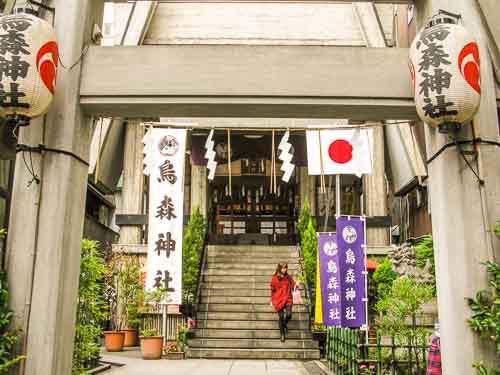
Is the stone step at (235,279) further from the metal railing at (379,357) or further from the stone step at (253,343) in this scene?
the metal railing at (379,357)

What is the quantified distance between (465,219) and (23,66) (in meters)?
4.90

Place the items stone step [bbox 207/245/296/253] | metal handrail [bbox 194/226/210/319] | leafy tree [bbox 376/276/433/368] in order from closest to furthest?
leafy tree [bbox 376/276/433/368] < metal handrail [bbox 194/226/210/319] < stone step [bbox 207/245/296/253]

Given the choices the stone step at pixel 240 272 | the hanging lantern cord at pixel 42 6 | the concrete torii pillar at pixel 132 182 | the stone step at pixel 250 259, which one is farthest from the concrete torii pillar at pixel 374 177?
the hanging lantern cord at pixel 42 6

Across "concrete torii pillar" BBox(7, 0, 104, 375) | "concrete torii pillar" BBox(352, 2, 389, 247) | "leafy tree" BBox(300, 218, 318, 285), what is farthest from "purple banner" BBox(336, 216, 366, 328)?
"concrete torii pillar" BBox(352, 2, 389, 247)

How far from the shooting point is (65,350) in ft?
19.0

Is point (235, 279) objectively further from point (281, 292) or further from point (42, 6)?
point (42, 6)

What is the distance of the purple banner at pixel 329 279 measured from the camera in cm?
1080

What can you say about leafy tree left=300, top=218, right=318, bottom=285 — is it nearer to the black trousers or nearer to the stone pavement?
the black trousers

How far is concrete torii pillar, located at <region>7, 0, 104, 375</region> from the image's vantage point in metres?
5.53

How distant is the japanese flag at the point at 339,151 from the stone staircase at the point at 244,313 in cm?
546

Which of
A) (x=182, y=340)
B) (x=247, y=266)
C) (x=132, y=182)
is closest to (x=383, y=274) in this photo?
(x=247, y=266)

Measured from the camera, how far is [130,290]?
16.5 m

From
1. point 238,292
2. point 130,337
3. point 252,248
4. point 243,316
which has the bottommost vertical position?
point 130,337

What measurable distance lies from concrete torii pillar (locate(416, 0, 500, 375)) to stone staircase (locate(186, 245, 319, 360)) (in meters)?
8.42
